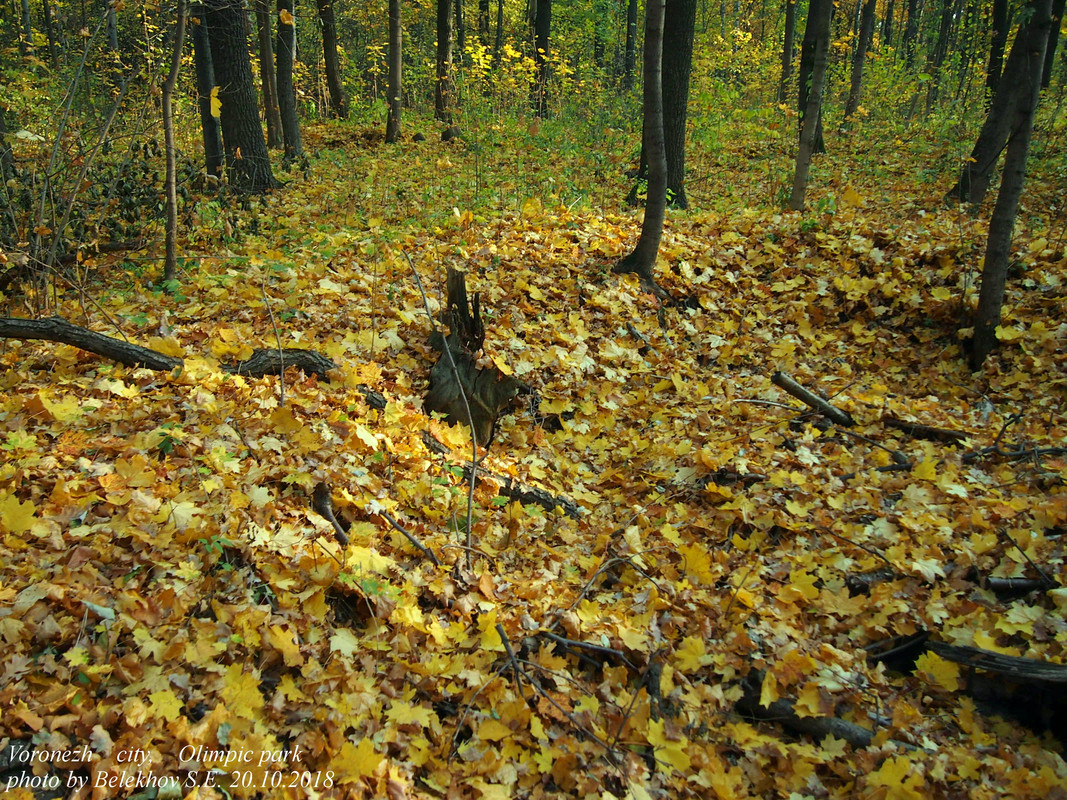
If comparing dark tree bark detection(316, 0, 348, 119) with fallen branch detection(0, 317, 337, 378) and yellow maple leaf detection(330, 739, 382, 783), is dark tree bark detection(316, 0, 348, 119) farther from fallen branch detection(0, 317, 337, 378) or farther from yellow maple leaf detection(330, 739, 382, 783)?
yellow maple leaf detection(330, 739, 382, 783)

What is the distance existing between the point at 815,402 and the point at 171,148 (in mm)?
5637

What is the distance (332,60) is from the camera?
52.1ft

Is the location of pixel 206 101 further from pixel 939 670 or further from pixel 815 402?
pixel 939 670

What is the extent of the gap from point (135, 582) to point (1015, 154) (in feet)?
22.1

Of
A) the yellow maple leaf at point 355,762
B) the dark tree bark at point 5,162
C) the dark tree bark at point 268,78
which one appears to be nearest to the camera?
the yellow maple leaf at point 355,762

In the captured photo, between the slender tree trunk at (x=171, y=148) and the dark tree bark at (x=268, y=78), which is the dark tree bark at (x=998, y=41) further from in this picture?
the slender tree trunk at (x=171, y=148)

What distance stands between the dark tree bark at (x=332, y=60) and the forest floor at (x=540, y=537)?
10782 mm

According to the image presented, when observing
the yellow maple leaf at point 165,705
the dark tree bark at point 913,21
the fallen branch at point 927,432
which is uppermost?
the dark tree bark at point 913,21

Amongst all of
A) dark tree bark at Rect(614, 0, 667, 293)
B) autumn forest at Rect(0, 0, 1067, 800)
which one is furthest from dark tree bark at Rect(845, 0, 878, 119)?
dark tree bark at Rect(614, 0, 667, 293)

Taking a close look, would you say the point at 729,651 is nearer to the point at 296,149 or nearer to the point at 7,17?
the point at 296,149

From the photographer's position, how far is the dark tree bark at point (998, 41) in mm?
12227

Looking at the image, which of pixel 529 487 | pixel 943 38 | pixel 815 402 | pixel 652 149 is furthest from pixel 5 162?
pixel 943 38

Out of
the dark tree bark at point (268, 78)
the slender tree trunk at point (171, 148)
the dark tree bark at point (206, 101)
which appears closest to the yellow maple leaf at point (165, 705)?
the slender tree trunk at point (171, 148)

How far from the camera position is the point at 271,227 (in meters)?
7.42
